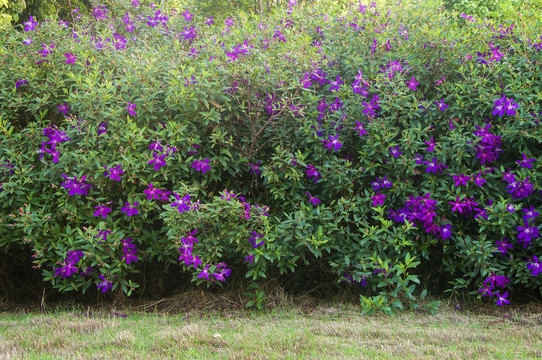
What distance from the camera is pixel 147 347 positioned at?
10.2 feet

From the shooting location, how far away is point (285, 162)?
4152 mm

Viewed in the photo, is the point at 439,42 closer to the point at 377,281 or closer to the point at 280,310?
the point at 377,281

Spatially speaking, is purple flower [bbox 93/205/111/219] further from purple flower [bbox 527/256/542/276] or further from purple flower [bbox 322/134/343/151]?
purple flower [bbox 527/256/542/276]

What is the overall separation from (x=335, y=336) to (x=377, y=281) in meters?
0.83

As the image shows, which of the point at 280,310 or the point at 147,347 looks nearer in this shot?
the point at 147,347

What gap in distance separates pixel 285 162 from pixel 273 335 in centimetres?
140

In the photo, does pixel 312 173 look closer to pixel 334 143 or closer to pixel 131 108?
pixel 334 143

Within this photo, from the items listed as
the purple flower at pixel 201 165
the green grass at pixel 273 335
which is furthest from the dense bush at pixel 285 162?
the green grass at pixel 273 335

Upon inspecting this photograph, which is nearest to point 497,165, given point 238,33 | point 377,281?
point 377,281

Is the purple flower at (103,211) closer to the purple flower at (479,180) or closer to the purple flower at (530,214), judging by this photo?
the purple flower at (479,180)

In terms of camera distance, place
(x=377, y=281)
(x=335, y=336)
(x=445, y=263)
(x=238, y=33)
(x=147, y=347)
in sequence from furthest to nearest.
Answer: (x=238, y=33), (x=445, y=263), (x=377, y=281), (x=335, y=336), (x=147, y=347)

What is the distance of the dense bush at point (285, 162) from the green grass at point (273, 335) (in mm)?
288

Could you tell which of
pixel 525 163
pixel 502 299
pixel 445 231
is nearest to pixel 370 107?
pixel 445 231

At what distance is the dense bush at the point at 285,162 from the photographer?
13.0 feet
